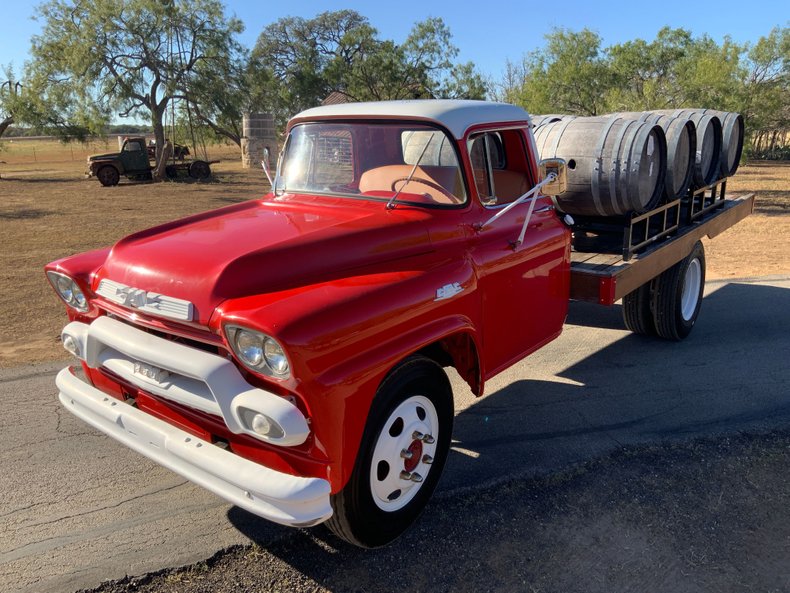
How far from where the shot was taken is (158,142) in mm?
25656

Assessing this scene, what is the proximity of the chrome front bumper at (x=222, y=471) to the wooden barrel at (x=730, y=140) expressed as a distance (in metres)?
5.98

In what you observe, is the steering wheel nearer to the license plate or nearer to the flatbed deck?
the flatbed deck

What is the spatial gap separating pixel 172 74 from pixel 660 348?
85.5 ft

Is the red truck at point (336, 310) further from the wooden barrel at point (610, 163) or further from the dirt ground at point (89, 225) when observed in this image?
the dirt ground at point (89, 225)

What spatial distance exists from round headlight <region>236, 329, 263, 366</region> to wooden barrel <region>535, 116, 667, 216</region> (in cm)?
333

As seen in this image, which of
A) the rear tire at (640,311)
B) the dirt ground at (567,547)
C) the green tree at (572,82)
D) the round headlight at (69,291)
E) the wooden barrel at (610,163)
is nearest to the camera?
the dirt ground at (567,547)

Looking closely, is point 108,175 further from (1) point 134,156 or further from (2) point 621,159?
(2) point 621,159

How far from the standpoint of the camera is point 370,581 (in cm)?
273

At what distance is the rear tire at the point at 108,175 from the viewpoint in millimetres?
23094

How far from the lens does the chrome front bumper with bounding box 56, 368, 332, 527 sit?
90.3 inches

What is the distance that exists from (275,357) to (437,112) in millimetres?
1833

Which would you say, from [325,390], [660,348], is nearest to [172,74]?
[660,348]

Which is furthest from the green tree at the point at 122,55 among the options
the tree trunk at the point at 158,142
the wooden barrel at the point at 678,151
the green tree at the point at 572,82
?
the wooden barrel at the point at 678,151

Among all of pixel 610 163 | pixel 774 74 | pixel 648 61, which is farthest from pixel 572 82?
pixel 610 163
